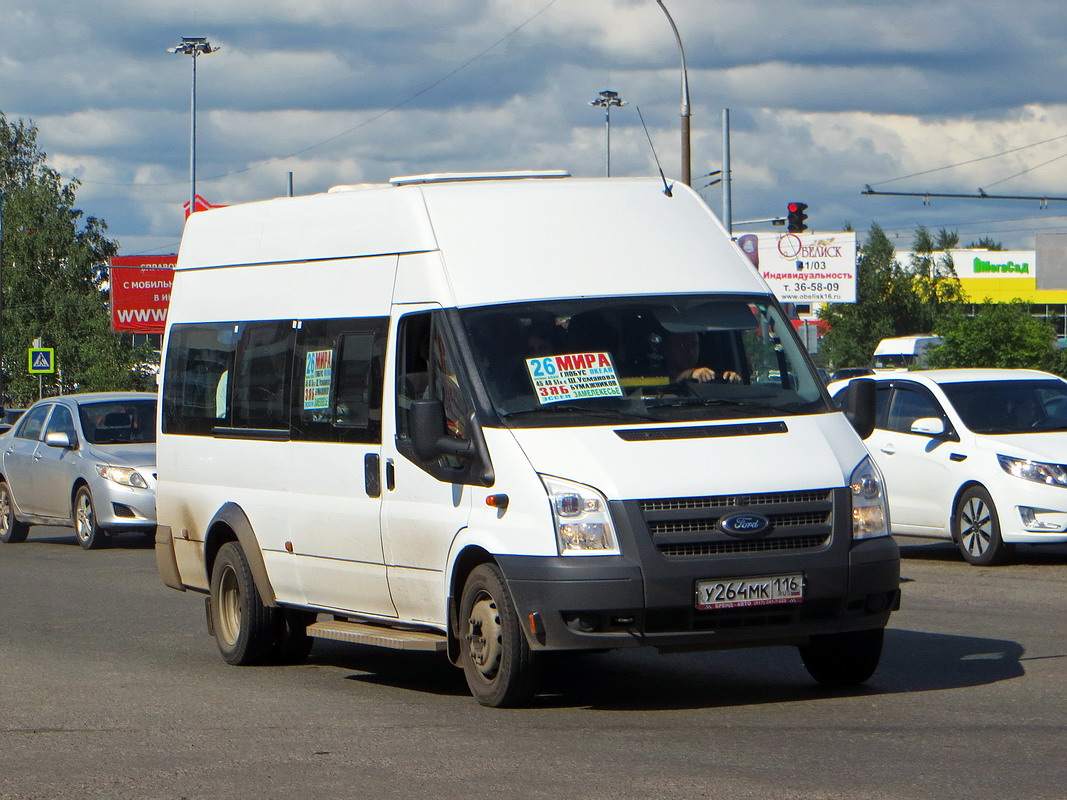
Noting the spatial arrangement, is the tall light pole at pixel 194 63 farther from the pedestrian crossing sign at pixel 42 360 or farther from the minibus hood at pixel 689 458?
the minibus hood at pixel 689 458

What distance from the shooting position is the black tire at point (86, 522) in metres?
19.1

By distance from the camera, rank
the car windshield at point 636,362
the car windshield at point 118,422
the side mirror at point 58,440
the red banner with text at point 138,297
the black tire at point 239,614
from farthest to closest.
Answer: the red banner with text at point 138,297
the car windshield at point 118,422
the side mirror at point 58,440
the black tire at point 239,614
the car windshield at point 636,362

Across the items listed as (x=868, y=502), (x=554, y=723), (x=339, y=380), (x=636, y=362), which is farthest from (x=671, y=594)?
(x=339, y=380)

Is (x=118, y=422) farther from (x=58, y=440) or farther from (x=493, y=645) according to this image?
(x=493, y=645)

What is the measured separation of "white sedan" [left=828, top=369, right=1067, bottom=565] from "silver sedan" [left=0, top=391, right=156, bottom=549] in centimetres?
779

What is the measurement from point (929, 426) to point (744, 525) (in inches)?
320

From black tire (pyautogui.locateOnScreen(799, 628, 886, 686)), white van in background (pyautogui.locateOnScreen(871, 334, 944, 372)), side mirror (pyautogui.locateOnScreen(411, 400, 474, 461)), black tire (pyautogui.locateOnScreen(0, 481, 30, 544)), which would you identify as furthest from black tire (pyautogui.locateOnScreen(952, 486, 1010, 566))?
white van in background (pyautogui.locateOnScreen(871, 334, 944, 372))

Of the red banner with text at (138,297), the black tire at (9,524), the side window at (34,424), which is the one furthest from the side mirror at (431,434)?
the red banner with text at (138,297)

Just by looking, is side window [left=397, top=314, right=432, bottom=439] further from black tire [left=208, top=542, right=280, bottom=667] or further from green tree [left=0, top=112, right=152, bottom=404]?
green tree [left=0, top=112, right=152, bottom=404]

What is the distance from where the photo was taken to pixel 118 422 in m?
20.2

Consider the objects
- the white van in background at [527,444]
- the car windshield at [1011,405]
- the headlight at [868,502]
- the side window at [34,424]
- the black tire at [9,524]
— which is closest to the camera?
the white van in background at [527,444]

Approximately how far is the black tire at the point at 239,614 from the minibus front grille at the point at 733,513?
10.6 feet

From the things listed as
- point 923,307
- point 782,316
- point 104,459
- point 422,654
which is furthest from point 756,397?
point 923,307

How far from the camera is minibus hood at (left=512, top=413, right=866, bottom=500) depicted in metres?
7.62
